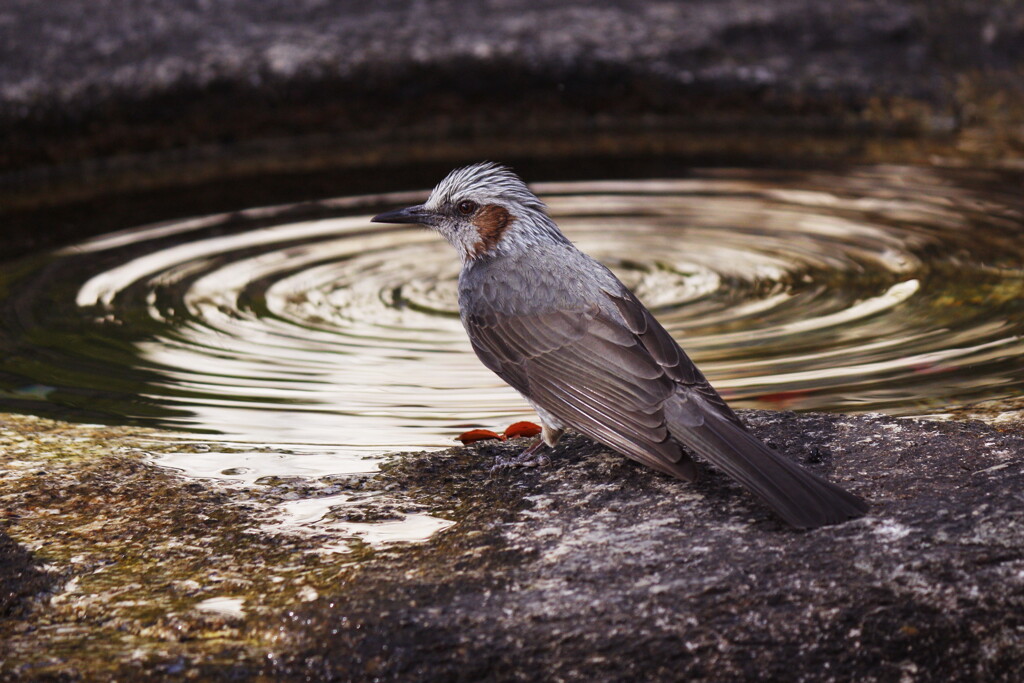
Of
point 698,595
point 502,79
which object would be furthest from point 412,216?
point 502,79

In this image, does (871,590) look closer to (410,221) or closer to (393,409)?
(393,409)

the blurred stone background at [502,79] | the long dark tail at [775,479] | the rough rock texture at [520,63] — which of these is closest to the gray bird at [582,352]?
the long dark tail at [775,479]

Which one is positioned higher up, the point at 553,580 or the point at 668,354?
the point at 668,354

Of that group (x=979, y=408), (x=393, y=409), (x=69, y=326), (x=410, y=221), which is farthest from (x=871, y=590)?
(x=69, y=326)

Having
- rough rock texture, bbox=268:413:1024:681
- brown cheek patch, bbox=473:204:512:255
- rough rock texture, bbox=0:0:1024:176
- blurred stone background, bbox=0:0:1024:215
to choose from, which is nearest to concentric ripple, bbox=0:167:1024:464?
brown cheek patch, bbox=473:204:512:255

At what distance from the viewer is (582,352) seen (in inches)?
142

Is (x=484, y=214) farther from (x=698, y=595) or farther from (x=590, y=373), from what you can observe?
(x=698, y=595)

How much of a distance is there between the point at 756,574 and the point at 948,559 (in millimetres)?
420

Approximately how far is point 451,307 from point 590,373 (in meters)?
2.04

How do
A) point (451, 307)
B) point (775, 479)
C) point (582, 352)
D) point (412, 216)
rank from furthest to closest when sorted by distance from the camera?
point (451, 307)
point (412, 216)
point (582, 352)
point (775, 479)

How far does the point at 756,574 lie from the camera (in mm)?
2676

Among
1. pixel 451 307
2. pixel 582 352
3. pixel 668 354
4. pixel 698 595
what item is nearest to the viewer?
pixel 698 595

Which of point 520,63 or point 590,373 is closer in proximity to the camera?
point 590,373

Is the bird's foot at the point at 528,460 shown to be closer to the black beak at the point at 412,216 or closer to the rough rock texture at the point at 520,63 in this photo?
the black beak at the point at 412,216
